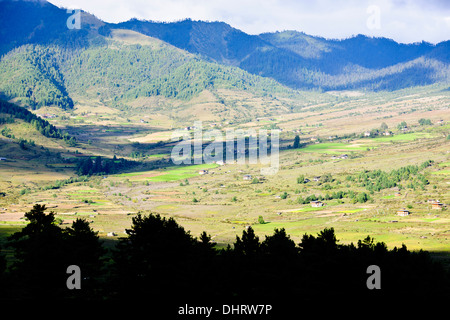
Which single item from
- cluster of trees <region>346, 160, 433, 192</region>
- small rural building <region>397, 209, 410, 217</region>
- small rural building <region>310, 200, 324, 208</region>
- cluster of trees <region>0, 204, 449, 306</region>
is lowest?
cluster of trees <region>0, 204, 449, 306</region>

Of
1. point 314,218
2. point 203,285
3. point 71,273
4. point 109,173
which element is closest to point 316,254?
point 203,285

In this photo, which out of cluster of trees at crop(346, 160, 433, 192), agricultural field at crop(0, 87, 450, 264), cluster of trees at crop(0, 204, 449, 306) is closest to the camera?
cluster of trees at crop(0, 204, 449, 306)

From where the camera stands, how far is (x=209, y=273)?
1969 inches

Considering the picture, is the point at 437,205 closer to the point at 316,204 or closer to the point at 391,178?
the point at 316,204

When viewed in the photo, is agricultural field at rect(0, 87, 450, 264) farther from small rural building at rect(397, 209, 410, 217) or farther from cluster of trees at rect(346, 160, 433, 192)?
small rural building at rect(397, 209, 410, 217)

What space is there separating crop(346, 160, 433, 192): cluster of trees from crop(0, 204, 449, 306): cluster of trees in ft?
309

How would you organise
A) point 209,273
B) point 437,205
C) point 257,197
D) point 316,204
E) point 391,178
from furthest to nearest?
point 391,178 < point 257,197 < point 316,204 < point 437,205 < point 209,273

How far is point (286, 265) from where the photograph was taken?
169ft

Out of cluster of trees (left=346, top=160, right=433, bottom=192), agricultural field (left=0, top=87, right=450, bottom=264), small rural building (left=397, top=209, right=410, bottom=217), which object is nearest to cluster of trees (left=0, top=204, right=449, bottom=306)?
agricultural field (left=0, top=87, right=450, bottom=264)

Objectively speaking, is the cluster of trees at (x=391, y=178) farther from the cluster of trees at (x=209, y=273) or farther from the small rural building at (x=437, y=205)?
the cluster of trees at (x=209, y=273)

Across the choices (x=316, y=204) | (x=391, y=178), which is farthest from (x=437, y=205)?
(x=391, y=178)

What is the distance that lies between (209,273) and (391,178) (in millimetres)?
112416

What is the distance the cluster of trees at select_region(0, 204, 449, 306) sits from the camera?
157 ft
